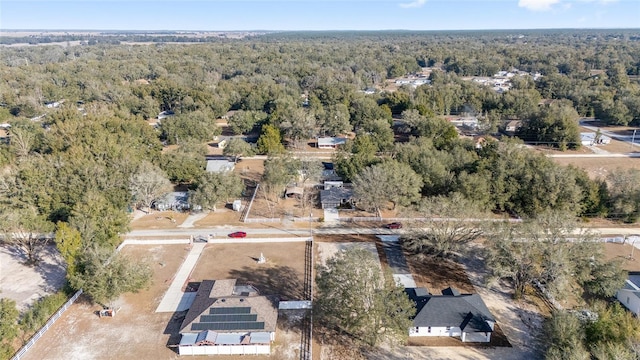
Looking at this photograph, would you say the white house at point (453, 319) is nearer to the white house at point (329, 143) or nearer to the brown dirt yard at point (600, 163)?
the brown dirt yard at point (600, 163)

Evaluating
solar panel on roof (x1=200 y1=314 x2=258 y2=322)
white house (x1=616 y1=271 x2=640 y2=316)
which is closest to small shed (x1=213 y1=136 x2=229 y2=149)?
solar panel on roof (x1=200 y1=314 x2=258 y2=322)

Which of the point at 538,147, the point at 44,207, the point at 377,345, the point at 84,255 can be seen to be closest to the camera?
the point at 377,345

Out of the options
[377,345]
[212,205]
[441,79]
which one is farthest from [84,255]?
[441,79]

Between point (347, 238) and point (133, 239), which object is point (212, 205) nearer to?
point (133, 239)

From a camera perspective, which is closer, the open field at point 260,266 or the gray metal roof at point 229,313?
the gray metal roof at point 229,313

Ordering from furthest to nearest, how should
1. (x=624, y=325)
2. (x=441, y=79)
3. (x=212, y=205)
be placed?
(x=441, y=79)
(x=212, y=205)
(x=624, y=325)

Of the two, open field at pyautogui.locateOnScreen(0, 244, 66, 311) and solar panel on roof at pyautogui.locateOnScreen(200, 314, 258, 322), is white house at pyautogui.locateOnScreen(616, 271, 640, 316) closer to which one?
solar panel on roof at pyautogui.locateOnScreen(200, 314, 258, 322)

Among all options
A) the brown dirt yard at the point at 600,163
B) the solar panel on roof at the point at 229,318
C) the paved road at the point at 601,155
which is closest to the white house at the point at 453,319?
the solar panel on roof at the point at 229,318
